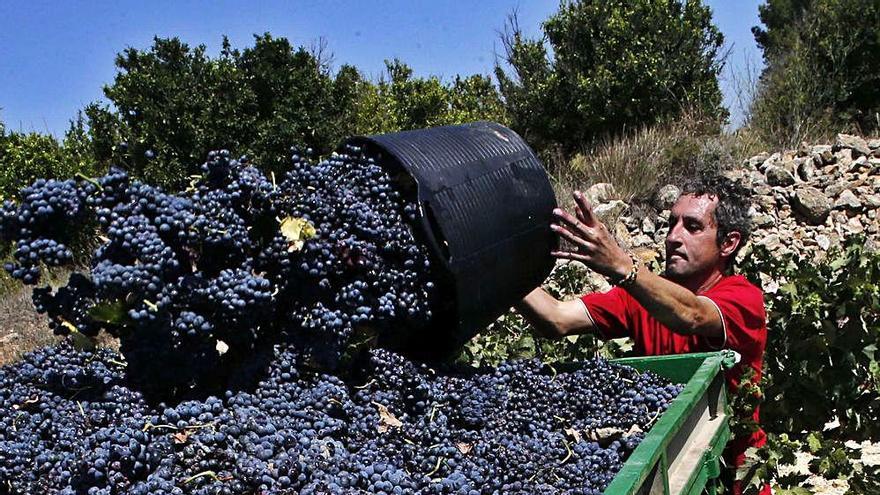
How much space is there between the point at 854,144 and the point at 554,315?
8896 millimetres

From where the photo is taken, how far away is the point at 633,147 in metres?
11.0

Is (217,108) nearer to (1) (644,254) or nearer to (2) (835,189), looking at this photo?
(1) (644,254)

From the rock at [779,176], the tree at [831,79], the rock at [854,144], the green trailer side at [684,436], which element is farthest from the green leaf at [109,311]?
the tree at [831,79]

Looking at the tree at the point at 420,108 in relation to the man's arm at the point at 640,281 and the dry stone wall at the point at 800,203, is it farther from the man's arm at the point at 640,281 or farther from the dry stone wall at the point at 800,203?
the man's arm at the point at 640,281

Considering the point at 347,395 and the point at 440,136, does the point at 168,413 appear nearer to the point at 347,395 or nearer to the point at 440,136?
the point at 347,395

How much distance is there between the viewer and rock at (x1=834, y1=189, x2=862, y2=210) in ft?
32.2

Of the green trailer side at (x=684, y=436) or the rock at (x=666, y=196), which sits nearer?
the green trailer side at (x=684, y=436)

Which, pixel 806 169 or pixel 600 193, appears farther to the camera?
pixel 806 169

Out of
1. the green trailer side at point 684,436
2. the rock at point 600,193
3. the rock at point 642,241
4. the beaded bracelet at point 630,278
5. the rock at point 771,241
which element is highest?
the rock at point 600,193

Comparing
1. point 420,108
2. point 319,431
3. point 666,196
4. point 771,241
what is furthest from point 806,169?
point 319,431

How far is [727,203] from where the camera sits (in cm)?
307

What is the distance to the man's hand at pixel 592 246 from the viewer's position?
229 cm

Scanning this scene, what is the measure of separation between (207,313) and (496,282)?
0.73 meters

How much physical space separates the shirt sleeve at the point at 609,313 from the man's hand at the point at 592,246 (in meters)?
0.76
